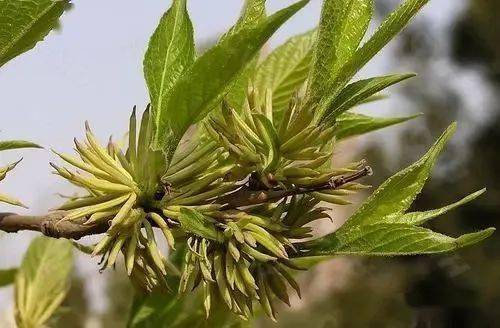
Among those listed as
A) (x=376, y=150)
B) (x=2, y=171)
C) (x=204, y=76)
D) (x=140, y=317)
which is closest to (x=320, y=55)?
(x=204, y=76)

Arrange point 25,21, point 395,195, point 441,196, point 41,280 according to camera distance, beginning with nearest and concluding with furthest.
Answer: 1. point 25,21
2. point 395,195
3. point 41,280
4. point 441,196

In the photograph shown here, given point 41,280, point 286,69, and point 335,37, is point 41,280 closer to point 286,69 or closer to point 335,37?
point 286,69

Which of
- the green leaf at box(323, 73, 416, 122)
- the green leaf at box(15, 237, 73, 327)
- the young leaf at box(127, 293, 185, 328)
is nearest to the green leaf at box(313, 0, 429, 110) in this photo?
the green leaf at box(323, 73, 416, 122)

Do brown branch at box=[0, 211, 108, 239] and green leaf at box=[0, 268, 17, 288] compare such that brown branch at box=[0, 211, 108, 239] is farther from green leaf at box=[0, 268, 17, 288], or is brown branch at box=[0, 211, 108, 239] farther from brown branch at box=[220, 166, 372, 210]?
green leaf at box=[0, 268, 17, 288]

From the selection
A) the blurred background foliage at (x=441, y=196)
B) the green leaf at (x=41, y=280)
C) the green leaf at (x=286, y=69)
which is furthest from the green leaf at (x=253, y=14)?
the blurred background foliage at (x=441, y=196)

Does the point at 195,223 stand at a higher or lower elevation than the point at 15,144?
lower

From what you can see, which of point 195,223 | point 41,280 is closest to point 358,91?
point 195,223
